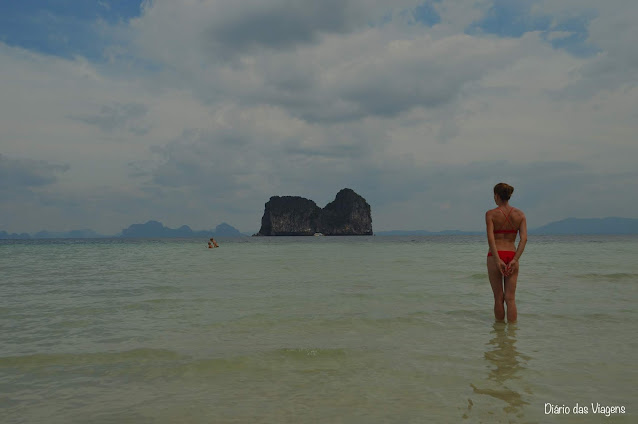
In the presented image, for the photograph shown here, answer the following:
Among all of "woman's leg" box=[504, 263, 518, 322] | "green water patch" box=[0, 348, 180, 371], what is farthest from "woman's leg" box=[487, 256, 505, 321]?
"green water patch" box=[0, 348, 180, 371]

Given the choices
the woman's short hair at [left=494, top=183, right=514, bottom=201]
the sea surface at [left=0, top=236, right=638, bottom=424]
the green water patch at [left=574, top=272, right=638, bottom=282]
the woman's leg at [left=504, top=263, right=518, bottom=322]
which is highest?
the woman's short hair at [left=494, top=183, right=514, bottom=201]

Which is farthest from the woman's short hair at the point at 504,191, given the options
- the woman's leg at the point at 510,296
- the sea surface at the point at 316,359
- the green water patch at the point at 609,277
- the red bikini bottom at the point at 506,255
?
the green water patch at the point at 609,277

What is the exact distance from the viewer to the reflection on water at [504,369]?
13.8 feet

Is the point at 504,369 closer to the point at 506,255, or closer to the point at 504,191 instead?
the point at 506,255

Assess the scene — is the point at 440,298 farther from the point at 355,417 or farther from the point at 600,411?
the point at 355,417

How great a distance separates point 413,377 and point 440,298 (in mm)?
6575

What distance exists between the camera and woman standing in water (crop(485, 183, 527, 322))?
308 inches

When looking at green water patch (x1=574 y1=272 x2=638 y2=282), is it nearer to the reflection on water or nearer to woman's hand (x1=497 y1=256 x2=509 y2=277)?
woman's hand (x1=497 y1=256 x2=509 y2=277)

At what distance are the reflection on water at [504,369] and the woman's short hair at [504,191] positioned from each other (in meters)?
2.51

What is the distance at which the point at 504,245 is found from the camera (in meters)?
7.96

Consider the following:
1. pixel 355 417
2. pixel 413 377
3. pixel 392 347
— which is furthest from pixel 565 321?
pixel 355 417

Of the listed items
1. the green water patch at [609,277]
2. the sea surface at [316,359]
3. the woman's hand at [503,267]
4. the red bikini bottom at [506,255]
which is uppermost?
the red bikini bottom at [506,255]

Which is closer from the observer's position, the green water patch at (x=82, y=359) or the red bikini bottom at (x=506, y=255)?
the green water patch at (x=82, y=359)

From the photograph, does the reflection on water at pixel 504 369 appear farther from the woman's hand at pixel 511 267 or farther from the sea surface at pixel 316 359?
the woman's hand at pixel 511 267
